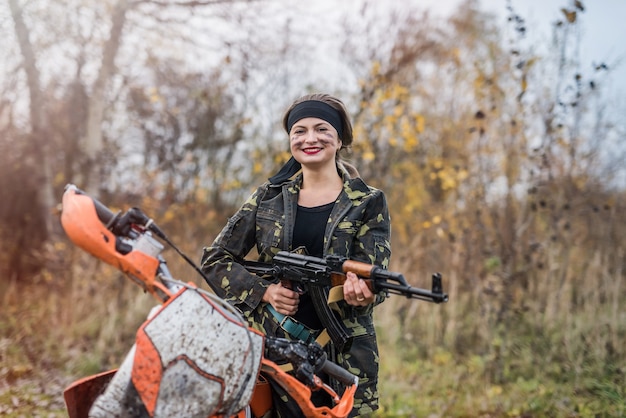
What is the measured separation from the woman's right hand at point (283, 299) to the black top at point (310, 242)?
157 mm

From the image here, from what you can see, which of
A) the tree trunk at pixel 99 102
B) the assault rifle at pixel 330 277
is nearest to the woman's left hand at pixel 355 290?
the assault rifle at pixel 330 277

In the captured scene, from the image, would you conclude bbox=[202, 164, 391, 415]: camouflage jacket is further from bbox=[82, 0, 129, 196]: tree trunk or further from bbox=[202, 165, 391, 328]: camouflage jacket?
bbox=[82, 0, 129, 196]: tree trunk

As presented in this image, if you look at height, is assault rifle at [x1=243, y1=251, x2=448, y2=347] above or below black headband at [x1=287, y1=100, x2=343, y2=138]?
below

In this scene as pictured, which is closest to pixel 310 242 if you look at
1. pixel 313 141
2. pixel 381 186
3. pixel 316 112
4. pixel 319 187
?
pixel 319 187

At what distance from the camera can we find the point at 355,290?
2.25m

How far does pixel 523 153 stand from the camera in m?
6.31

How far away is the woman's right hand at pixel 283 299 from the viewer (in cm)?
252

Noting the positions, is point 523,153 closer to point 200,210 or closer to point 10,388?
point 200,210

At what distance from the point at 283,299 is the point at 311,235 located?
0.35 m

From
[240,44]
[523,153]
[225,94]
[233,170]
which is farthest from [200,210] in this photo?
[523,153]

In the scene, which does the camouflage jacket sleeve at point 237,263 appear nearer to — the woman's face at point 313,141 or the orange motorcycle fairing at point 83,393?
the woman's face at point 313,141

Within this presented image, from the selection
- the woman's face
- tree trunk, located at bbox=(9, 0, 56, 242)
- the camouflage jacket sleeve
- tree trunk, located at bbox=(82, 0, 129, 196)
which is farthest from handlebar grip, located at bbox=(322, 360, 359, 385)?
tree trunk, located at bbox=(9, 0, 56, 242)

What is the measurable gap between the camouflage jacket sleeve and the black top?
0.66 feet

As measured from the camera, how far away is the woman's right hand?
252cm
